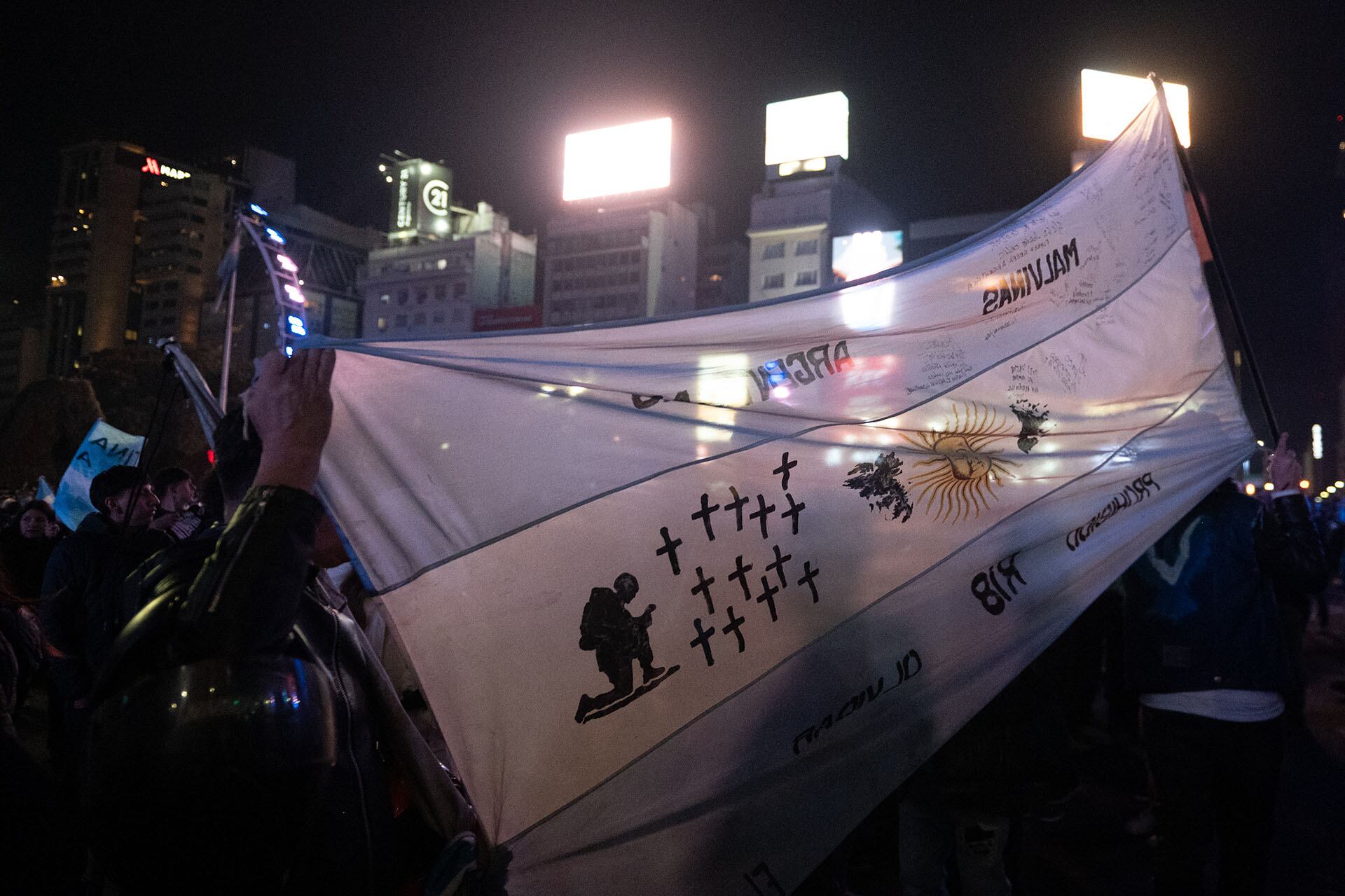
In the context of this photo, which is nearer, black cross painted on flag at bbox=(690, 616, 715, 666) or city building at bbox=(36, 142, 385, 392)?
black cross painted on flag at bbox=(690, 616, 715, 666)

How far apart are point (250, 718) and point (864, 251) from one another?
4775cm

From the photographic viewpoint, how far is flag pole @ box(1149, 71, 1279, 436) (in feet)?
11.8

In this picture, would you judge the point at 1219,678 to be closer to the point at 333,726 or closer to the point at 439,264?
the point at 333,726

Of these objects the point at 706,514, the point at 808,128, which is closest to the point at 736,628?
the point at 706,514

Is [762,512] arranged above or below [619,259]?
below

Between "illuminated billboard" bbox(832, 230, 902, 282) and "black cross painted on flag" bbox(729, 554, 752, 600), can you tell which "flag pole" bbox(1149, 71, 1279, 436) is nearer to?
"black cross painted on flag" bbox(729, 554, 752, 600)

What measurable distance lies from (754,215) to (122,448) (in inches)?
2341

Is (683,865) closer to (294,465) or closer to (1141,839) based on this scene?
(294,465)

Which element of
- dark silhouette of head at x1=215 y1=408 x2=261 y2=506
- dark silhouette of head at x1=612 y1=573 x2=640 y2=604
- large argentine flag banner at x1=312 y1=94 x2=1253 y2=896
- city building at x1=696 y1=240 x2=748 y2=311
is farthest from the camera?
city building at x1=696 y1=240 x2=748 y2=311

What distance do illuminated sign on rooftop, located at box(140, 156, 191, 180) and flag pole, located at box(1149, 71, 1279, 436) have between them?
116 metres

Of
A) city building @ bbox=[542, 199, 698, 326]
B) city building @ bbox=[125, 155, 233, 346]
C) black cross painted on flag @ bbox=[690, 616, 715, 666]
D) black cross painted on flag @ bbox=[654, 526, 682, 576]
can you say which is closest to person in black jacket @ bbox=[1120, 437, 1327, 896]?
black cross painted on flag @ bbox=[690, 616, 715, 666]

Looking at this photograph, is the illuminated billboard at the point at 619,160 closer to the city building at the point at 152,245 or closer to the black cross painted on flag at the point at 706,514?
the city building at the point at 152,245

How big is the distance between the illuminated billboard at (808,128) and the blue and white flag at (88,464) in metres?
51.9

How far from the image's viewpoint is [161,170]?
98000mm
